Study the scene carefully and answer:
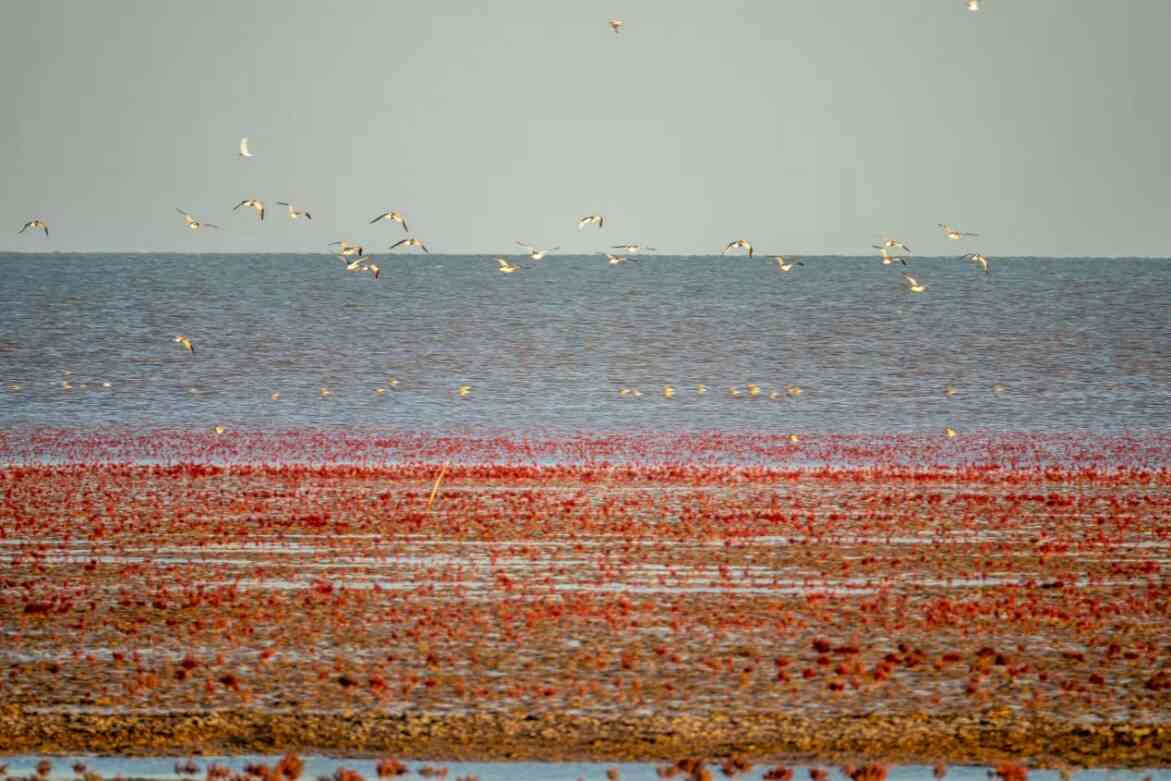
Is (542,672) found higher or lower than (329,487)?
lower

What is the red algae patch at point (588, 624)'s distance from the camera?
47.5ft

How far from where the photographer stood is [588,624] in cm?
1931

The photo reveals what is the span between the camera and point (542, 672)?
659 inches

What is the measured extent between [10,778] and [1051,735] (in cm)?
886

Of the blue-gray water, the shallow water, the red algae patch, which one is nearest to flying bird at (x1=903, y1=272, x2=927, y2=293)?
the blue-gray water

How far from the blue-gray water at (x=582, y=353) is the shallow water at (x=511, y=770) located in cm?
4330

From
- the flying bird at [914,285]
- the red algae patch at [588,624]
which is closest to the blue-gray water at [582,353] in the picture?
the flying bird at [914,285]

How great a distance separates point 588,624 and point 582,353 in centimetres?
7666

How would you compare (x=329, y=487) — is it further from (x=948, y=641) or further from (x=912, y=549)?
(x=948, y=641)

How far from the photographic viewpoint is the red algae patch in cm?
1448

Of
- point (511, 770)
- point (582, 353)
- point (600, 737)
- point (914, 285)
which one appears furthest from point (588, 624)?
point (582, 353)

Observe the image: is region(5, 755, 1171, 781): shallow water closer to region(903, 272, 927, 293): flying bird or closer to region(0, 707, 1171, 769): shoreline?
Result: region(0, 707, 1171, 769): shoreline

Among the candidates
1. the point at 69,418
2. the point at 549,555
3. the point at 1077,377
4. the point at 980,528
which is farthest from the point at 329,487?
the point at 1077,377

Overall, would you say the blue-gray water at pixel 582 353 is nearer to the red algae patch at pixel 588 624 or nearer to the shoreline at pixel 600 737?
the red algae patch at pixel 588 624
